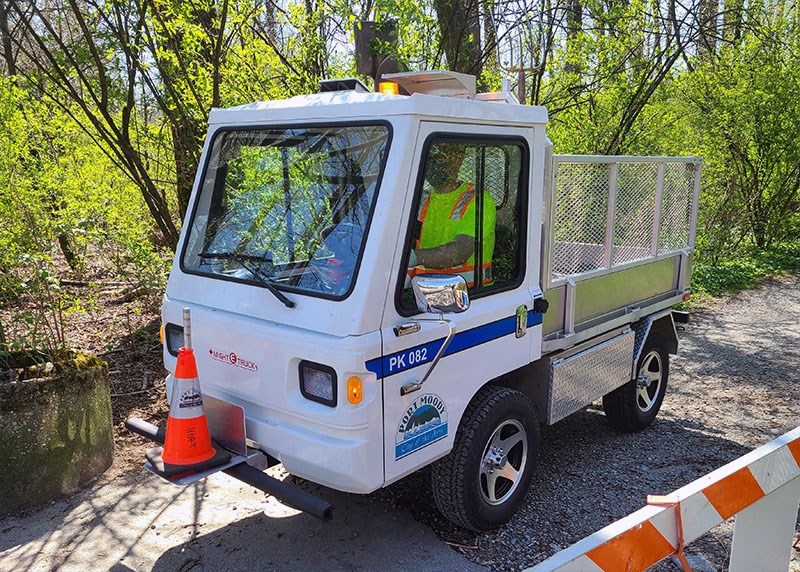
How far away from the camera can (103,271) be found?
742cm

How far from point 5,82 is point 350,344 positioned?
3733 millimetres

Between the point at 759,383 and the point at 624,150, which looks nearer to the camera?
the point at 759,383

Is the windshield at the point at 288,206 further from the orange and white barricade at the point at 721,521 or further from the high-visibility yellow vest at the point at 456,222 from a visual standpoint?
the orange and white barricade at the point at 721,521

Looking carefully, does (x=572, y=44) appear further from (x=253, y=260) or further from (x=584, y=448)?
(x=253, y=260)

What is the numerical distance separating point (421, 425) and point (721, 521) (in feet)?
4.13

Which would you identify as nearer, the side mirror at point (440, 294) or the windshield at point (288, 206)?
the side mirror at point (440, 294)

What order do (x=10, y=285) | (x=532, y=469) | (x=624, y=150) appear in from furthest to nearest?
(x=624, y=150) < (x=10, y=285) < (x=532, y=469)

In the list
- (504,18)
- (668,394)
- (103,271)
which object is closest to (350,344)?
(668,394)

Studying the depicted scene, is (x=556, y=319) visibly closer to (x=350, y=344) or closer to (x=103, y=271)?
(x=350, y=344)

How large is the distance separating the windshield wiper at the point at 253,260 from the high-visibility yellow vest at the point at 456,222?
61 centimetres

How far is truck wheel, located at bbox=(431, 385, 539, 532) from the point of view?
3.30m

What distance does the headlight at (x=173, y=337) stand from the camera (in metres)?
3.47

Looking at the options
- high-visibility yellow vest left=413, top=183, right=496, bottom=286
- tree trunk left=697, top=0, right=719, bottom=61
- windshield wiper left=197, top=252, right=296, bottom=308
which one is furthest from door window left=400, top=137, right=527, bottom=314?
tree trunk left=697, top=0, right=719, bottom=61

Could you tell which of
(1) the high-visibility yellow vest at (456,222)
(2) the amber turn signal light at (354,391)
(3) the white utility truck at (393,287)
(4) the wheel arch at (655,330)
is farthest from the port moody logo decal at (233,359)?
(4) the wheel arch at (655,330)
